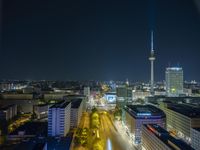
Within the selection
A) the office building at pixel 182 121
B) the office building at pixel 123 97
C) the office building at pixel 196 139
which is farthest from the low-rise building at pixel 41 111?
the office building at pixel 196 139

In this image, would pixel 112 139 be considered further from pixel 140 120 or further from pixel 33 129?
pixel 33 129

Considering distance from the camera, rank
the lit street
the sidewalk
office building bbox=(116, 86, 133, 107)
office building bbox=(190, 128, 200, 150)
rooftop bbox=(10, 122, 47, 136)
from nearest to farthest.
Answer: office building bbox=(190, 128, 200, 150) → the lit street → the sidewalk → rooftop bbox=(10, 122, 47, 136) → office building bbox=(116, 86, 133, 107)

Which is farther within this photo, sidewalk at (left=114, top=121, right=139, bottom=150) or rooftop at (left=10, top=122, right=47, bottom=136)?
rooftop at (left=10, top=122, right=47, bottom=136)

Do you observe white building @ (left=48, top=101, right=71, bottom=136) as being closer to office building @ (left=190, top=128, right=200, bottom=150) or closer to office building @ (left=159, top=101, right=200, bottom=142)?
office building @ (left=159, top=101, right=200, bottom=142)

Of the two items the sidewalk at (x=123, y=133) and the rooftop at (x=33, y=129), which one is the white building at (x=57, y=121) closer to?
the rooftop at (x=33, y=129)

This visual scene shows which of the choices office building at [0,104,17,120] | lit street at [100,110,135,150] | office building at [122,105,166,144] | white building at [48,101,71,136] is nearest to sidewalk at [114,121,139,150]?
lit street at [100,110,135,150]

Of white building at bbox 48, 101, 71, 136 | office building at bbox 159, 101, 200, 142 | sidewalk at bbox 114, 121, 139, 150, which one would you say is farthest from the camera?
white building at bbox 48, 101, 71, 136
